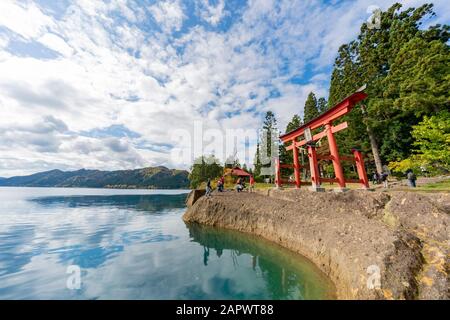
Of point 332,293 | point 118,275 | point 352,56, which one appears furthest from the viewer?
point 352,56

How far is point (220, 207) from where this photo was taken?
17969mm

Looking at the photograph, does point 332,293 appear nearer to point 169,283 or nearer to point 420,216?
point 420,216

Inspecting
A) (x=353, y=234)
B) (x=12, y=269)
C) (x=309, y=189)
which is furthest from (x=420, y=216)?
(x=12, y=269)

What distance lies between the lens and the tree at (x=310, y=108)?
40125mm

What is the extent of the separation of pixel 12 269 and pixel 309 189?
54.5 feet

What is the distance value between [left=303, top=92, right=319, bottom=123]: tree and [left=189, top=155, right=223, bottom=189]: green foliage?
34.6 metres

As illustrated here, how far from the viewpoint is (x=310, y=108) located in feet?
133

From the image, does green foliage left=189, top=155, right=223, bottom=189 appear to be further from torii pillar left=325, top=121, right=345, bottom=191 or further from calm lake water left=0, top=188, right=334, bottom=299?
torii pillar left=325, top=121, right=345, bottom=191

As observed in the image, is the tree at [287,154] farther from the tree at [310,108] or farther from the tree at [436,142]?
the tree at [436,142]

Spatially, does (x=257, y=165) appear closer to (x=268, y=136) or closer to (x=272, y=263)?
(x=268, y=136)

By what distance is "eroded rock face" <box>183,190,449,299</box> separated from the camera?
5422 mm

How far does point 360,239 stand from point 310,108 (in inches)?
1491

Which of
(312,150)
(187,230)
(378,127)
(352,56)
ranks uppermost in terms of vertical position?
(352,56)

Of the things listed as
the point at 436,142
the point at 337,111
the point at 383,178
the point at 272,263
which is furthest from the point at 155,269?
the point at 436,142
